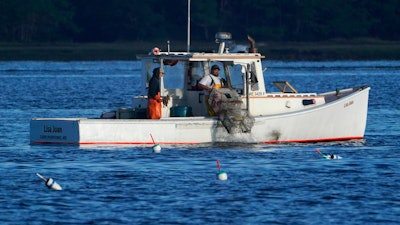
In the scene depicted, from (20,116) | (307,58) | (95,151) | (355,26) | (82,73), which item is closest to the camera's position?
(95,151)

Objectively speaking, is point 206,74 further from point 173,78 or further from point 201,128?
point 201,128

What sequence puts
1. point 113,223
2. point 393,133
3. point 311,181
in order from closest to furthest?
point 113,223 < point 311,181 < point 393,133

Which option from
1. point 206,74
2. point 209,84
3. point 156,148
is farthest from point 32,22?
point 156,148

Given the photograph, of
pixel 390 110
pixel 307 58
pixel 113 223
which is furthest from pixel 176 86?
pixel 307 58

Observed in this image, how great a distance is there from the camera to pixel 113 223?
2253 centimetres

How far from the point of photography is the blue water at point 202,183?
23.3m

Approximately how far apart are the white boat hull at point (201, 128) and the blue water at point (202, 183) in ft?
0.95

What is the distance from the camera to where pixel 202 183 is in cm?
2681

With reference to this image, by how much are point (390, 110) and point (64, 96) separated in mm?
17235

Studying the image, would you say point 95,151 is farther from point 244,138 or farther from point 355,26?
point 355,26

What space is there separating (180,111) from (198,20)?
96.5 m

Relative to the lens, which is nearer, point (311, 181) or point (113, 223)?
point (113, 223)

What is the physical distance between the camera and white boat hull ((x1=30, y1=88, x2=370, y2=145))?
3134 cm

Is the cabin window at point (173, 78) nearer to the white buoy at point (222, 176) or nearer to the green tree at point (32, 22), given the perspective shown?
the white buoy at point (222, 176)
